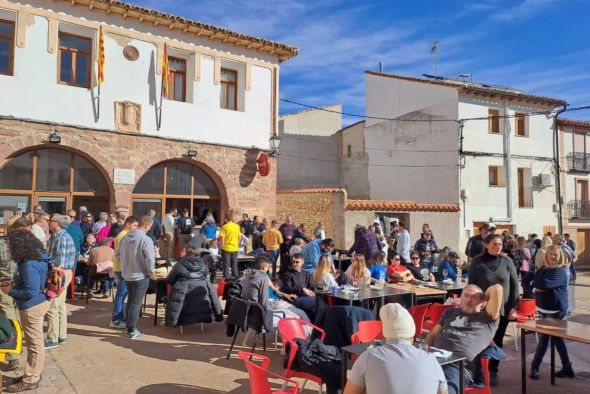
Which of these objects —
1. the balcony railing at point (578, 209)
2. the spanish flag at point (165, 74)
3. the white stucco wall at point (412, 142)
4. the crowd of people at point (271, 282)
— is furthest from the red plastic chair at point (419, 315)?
the balcony railing at point (578, 209)

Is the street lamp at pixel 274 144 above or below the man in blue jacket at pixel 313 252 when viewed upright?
above

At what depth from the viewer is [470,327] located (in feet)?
14.9

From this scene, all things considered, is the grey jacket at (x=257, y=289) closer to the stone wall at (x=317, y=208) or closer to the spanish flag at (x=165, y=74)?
the spanish flag at (x=165, y=74)

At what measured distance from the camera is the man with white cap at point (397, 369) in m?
2.90

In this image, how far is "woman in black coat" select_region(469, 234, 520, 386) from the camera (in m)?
5.47

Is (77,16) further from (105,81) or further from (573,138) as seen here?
(573,138)

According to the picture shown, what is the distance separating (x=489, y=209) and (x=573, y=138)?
6.91m

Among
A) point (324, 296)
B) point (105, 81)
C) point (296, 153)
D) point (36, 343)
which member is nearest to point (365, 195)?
point (296, 153)

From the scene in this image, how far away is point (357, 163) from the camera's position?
25016 mm

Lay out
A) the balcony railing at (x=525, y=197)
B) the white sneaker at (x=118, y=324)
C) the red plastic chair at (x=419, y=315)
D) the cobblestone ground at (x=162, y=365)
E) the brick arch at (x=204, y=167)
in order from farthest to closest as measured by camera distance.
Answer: the balcony railing at (x=525, y=197) < the brick arch at (x=204, y=167) < the white sneaker at (x=118, y=324) < the red plastic chair at (x=419, y=315) < the cobblestone ground at (x=162, y=365)

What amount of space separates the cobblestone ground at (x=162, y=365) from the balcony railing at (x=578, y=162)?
18965 mm

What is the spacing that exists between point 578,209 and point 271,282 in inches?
843

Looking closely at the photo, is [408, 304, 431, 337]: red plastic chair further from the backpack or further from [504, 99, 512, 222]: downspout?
[504, 99, 512, 222]: downspout

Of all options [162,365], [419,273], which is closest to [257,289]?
[162,365]
